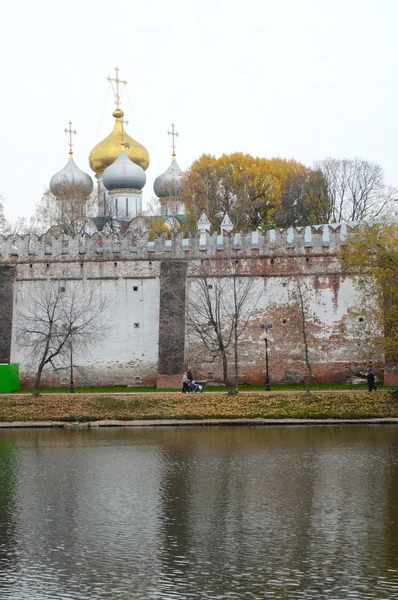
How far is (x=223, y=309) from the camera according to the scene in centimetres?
3550

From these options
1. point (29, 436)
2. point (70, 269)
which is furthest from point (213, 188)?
point (29, 436)

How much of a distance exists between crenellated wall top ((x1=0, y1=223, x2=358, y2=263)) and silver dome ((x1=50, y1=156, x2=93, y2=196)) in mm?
24501

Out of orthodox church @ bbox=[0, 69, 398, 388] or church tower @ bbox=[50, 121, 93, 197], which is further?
church tower @ bbox=[50, 121, 93, 197]

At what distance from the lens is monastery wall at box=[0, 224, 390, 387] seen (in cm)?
3466

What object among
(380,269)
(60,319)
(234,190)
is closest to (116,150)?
(234,190)

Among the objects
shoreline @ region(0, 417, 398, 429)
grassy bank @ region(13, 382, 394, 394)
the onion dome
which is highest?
the onion dome

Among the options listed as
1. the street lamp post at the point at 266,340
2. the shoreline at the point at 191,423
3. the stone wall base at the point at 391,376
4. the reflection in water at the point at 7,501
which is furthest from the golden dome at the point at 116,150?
the reflection in water at the point at 7,501

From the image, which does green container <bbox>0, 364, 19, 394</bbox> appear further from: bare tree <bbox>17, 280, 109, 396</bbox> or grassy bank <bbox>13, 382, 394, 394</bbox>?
bare tree <bbox>17, 280, 109, 396</bbox>

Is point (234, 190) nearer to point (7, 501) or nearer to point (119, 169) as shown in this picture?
point (119, 169)

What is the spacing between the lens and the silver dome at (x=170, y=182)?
2459 inches

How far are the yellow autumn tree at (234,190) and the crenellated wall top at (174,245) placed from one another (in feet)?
54.5

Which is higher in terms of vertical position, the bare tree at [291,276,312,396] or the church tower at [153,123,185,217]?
the church tower at [153,123,185,217]

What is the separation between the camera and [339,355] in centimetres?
3441

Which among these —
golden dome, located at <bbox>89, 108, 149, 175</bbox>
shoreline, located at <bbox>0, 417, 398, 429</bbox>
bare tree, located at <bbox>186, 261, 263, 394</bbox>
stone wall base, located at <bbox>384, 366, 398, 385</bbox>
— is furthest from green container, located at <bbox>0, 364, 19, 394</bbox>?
golden dome, located at <bbox>89, 108, 149, 175</bbox>
